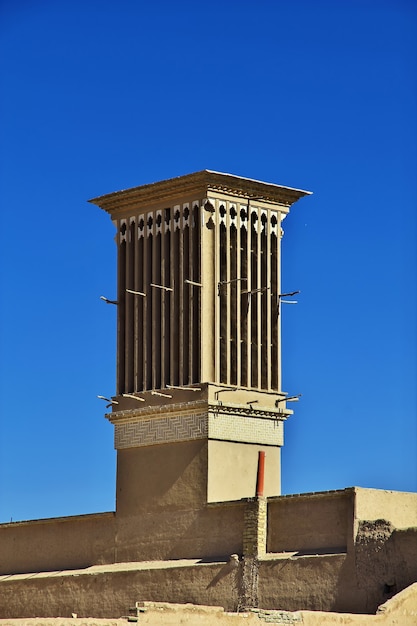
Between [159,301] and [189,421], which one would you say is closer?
[189,421]

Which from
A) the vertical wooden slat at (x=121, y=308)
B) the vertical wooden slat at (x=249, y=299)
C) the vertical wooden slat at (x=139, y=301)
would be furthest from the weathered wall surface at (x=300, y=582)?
the vertical wooden slat at (x=121, y=308)

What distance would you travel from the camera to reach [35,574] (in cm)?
3322

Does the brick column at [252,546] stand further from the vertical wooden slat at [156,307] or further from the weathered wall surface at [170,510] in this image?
the vertical wooden slat at [156,307]

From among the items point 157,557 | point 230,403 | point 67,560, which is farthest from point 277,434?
point 67,560

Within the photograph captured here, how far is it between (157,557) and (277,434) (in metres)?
3.51

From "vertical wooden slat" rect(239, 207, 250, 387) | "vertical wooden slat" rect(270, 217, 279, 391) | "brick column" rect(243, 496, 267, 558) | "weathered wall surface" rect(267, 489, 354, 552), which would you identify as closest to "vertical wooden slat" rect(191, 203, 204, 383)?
"vertical wooden slat" rect(239, 207, 250, 387)

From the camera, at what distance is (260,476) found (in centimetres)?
2952

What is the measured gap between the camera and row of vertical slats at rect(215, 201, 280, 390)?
31.2 m

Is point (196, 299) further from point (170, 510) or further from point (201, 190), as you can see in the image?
point (170, 510)

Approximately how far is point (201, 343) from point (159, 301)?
174 centimetres

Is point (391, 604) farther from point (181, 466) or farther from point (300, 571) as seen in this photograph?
point (181, 466)

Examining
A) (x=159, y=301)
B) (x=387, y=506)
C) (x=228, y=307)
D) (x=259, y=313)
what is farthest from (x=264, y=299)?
(x=387, y=506)

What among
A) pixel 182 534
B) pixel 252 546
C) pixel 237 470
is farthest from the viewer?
pixel 237 470

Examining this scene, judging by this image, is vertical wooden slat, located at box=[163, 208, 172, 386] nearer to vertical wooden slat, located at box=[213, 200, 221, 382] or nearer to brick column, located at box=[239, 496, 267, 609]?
vertical wooden slat, located at box=[213, 200, 221, 382]
